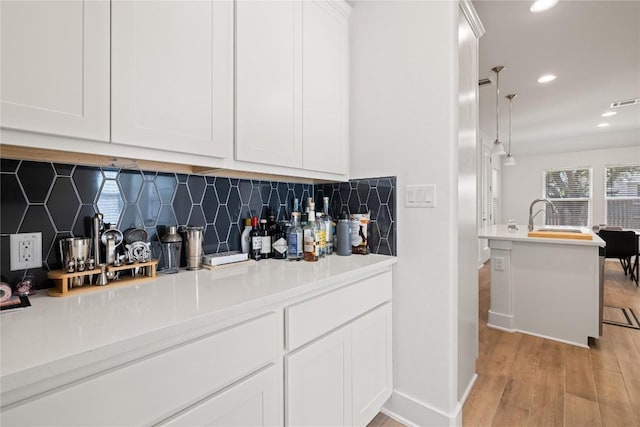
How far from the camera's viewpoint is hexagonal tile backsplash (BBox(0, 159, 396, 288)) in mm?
973

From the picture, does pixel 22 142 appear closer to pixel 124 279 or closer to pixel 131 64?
pixel 131 64

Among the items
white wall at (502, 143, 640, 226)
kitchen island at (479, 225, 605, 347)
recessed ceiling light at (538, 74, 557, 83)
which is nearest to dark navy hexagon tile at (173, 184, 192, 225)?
kitchen island at (479, 225, 605, 347)

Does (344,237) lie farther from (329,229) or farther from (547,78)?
(547,78)

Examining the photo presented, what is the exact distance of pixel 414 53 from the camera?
1564mm

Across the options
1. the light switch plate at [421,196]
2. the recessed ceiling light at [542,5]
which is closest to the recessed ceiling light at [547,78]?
the recessed ceiling light at [542,5]

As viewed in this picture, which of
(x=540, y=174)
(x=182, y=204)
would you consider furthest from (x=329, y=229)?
(x=540, y=174)

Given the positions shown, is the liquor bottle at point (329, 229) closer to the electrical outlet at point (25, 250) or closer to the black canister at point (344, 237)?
the black canister at point (344, 237)

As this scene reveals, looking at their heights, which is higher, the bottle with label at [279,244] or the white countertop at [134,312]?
the bottle with label at [279,244]

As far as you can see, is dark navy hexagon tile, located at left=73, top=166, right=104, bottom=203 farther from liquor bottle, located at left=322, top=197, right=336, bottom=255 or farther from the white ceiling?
the white ceiling

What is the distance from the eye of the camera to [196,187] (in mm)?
1423

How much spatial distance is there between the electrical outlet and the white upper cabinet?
29.0 inches

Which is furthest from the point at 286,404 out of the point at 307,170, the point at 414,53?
the point at 414,53

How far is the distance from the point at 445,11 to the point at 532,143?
664cm

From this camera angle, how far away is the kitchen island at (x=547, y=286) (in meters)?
2.40
